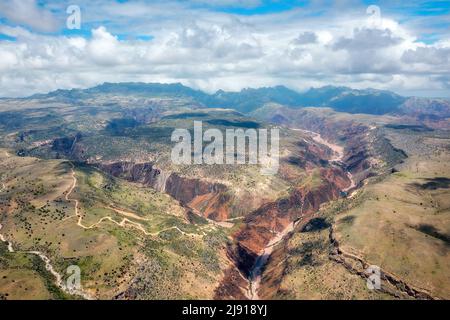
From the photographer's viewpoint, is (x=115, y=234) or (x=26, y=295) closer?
(x=26, y=295)
